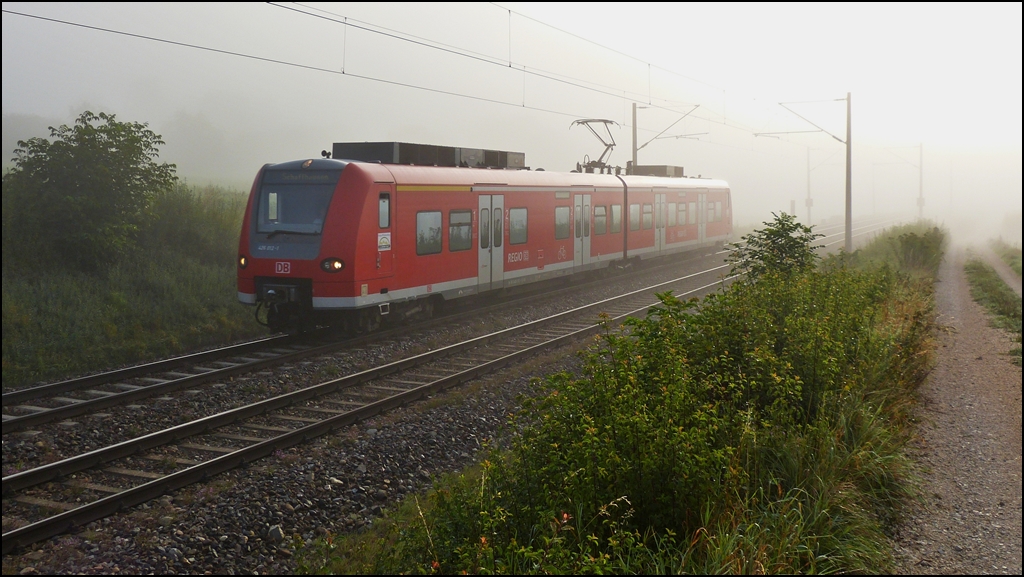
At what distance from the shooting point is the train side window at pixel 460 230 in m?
16.0

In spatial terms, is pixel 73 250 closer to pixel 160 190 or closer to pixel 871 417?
pixel 160 190

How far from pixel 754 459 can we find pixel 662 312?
69.9 inches

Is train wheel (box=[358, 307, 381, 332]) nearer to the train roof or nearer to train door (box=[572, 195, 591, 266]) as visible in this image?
the train roof

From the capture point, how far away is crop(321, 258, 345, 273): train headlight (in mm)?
13389

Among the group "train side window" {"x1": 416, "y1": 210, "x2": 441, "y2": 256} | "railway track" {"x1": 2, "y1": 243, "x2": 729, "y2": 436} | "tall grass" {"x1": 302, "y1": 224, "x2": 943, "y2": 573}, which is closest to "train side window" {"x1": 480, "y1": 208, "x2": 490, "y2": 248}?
"train side window" {"x1": 416, "y1": 210, "x2": 441, "y2": 256}

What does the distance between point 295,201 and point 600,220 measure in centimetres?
1035

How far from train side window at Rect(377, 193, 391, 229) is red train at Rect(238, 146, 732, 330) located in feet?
0.05

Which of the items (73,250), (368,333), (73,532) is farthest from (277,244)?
(73,532)

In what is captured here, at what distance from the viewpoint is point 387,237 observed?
46.3 feet

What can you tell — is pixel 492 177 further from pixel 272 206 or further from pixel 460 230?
pixel 272 206

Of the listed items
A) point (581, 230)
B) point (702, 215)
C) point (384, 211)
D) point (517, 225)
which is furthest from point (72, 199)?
point (702, 215)

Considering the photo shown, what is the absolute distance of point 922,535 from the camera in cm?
600

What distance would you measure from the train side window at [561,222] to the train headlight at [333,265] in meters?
7.71

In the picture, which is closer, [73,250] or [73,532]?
[73,532]
